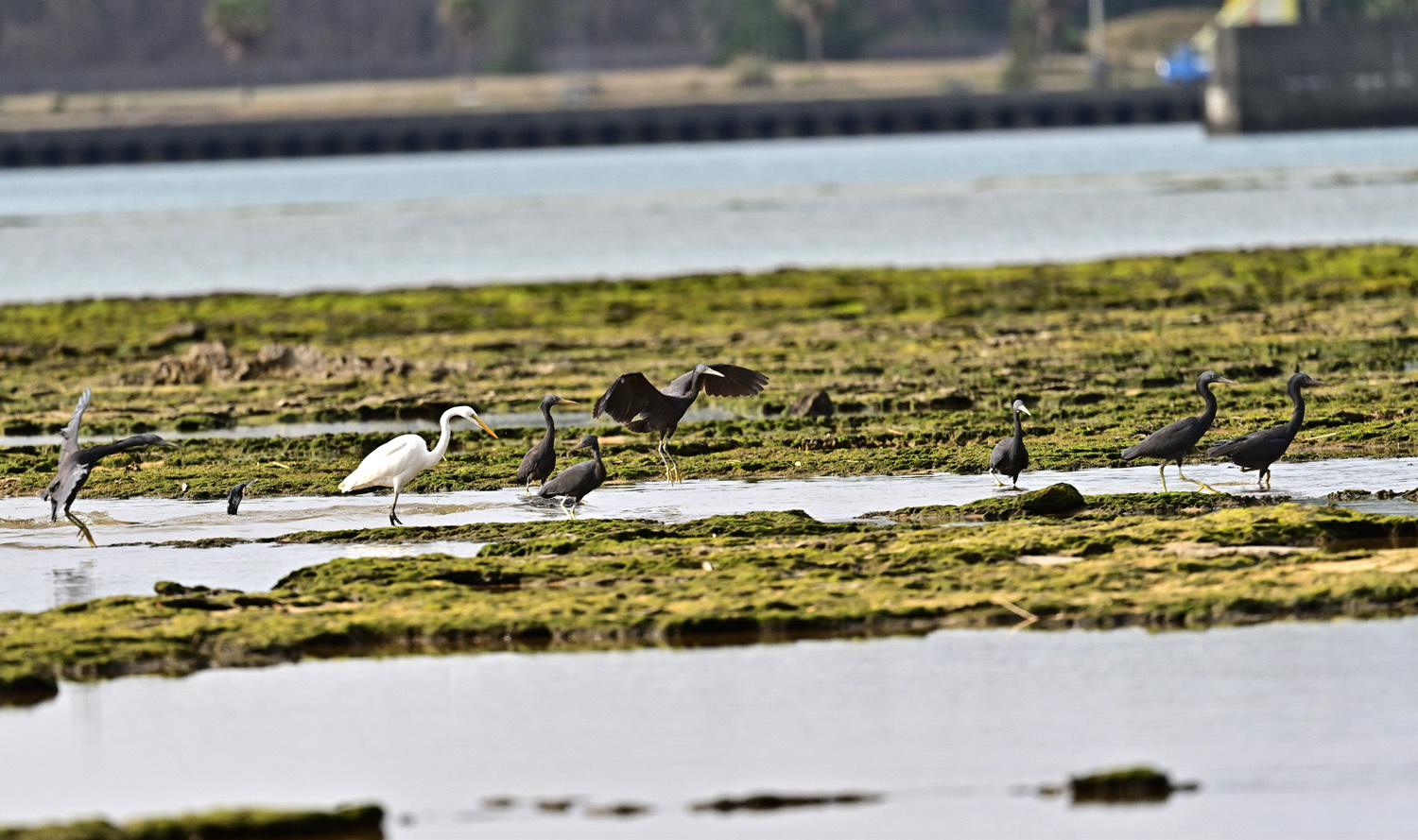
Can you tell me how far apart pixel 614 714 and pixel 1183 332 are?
64.4ft

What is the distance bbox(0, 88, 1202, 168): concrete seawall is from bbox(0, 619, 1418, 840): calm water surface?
459ft

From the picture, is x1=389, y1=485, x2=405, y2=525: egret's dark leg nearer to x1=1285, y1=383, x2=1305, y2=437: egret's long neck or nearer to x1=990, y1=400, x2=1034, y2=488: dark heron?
x1=990, y1=400, x2=1034, y2=488: dark heron

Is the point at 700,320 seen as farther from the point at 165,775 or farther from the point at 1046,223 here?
the point at 1046,223

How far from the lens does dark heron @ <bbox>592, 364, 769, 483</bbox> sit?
1695 cm

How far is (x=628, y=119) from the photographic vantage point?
152 metres

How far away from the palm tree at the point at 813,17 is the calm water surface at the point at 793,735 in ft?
577

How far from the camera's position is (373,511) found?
17281 mm

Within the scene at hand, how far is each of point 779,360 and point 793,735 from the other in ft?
58.9

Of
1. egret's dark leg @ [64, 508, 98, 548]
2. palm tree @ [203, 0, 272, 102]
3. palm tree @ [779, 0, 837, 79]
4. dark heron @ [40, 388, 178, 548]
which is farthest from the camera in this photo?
palm tree @ [779, 0, 837, 79]

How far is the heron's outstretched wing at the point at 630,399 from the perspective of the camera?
55.0 ft

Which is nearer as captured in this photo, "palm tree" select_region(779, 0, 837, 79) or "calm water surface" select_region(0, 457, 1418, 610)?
"calm water surface" select_region(0, 457, 1418, 610)

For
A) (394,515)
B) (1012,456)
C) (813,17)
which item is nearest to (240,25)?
(813,17)

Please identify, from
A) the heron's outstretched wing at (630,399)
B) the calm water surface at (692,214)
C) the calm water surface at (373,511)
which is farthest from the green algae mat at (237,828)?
the calm water surface at (692,214)

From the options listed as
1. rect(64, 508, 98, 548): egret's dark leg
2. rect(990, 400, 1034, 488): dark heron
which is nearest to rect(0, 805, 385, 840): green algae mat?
rect(64, 508, 98, 548): egret's dark leg
